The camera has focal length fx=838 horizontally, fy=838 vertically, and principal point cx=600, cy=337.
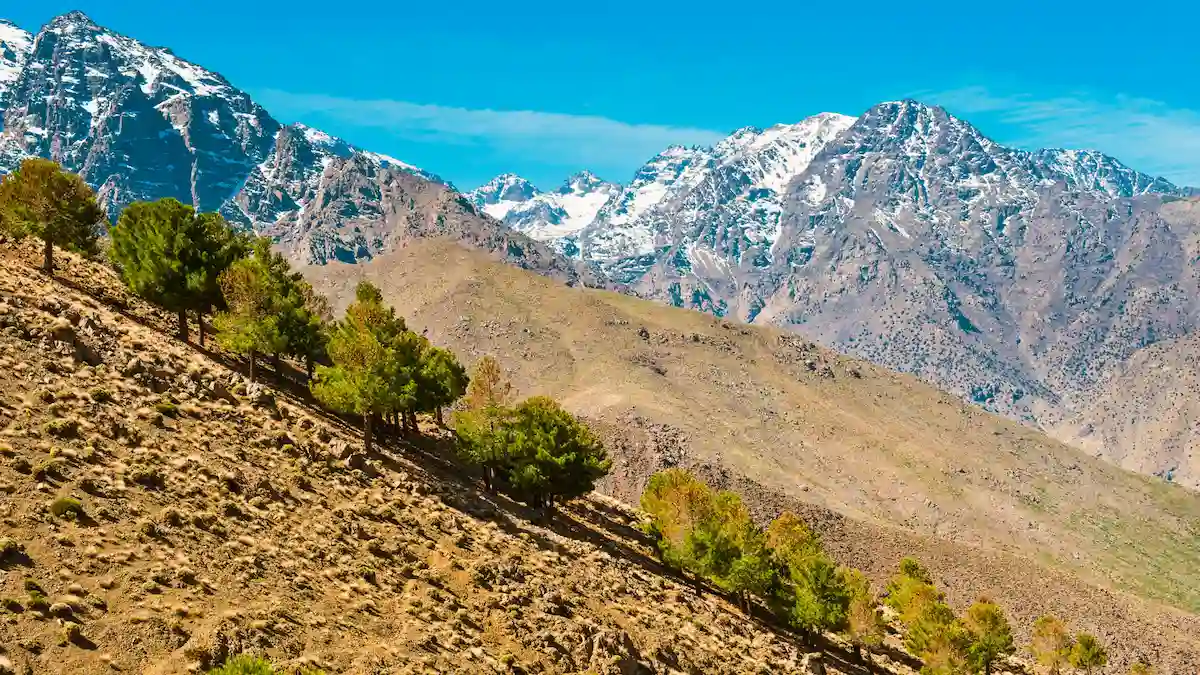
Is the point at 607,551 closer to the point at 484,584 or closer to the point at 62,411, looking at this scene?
the point at 484,584

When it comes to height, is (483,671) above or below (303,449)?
below

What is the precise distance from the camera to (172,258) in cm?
5612

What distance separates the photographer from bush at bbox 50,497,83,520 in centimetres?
2856

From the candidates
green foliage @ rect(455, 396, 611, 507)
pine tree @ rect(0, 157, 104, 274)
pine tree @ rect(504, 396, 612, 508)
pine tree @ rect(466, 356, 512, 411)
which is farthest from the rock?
pine tree @ rect(0, 157, 104, 274)

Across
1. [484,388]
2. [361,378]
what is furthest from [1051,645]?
[361,378]

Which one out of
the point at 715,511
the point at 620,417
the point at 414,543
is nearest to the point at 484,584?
the point at 414,543

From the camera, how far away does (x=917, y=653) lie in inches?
2894

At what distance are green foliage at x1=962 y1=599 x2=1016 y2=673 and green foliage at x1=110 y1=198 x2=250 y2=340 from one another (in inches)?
2709

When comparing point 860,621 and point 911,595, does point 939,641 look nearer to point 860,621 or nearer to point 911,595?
point 860,621

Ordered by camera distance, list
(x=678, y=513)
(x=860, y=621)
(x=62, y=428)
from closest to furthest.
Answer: (x=62, y=428) < (x=678, y=513) < (x=860, y=621)

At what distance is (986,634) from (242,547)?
67.6 m

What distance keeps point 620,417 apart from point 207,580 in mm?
125439

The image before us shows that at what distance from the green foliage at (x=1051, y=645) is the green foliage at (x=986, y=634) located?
1423 centimetres

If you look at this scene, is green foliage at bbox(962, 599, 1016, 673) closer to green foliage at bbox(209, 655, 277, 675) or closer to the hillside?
the hillside
